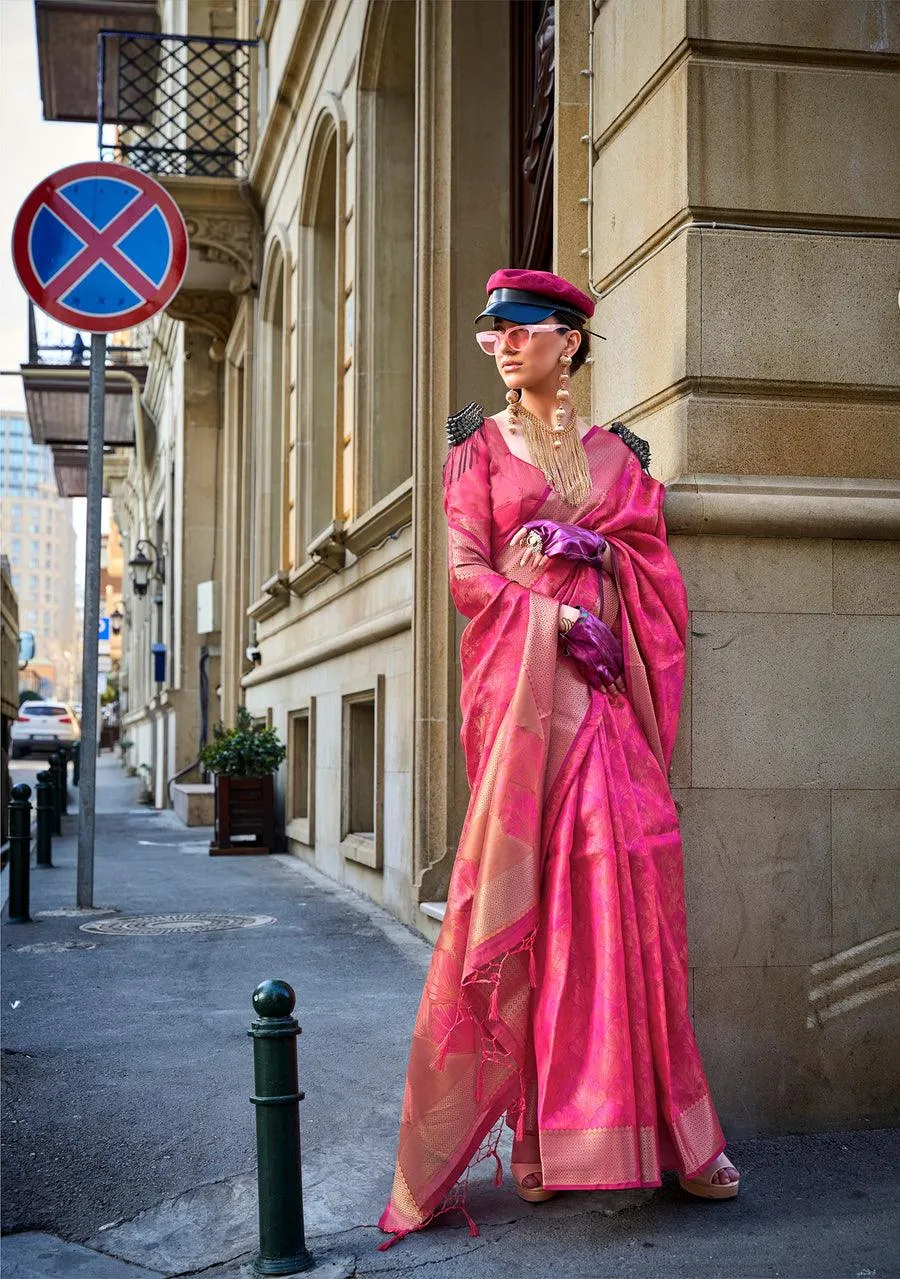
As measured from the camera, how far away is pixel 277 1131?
3537mm

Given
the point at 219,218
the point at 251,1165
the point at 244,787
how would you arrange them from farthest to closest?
the point at 219,218, the point at 244,787, the point at 251,1165

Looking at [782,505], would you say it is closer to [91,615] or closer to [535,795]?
[535,795]

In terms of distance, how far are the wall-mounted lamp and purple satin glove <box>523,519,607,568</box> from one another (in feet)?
85.5

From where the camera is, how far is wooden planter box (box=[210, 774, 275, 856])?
14.6 m

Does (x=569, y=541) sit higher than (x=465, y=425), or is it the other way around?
(x=465, y=425)

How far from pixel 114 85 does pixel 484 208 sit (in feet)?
72.7

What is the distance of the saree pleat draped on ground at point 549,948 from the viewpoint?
3732 mm

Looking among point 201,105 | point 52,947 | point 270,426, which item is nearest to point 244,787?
point 270,426

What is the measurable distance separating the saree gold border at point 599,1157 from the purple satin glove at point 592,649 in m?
1.20

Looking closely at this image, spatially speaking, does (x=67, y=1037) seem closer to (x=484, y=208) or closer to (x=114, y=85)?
(x=484, y=208)

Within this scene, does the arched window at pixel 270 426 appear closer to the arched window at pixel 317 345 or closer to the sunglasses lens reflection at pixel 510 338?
the arched window at pixel 317 345

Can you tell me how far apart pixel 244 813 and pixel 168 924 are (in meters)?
5.56

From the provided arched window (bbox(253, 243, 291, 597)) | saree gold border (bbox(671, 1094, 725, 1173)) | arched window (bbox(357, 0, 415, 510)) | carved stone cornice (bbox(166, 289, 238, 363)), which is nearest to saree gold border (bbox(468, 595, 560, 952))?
saree gold border (bbox(671, 1094, 725, 1173))

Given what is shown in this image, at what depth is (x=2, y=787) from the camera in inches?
559
